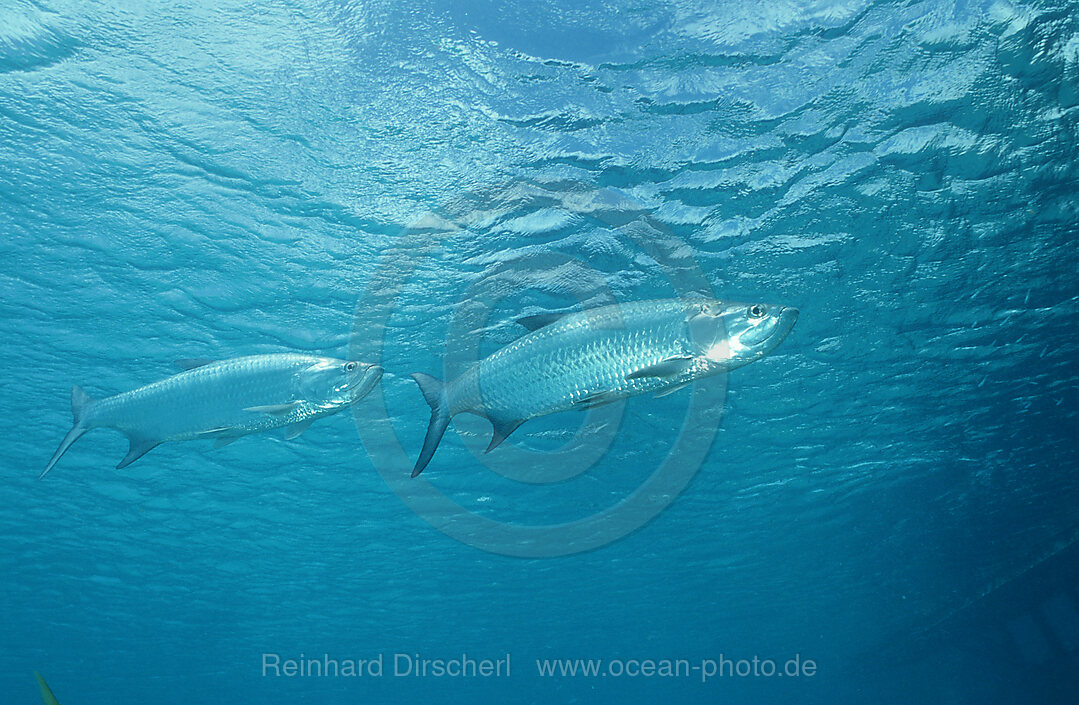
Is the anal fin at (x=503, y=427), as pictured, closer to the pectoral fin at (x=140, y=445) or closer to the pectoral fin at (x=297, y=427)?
the pectoral fin at (x=297, y=427)

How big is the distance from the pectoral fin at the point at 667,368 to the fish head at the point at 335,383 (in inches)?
89.6

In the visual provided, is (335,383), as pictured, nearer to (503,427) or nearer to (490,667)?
(503,427)

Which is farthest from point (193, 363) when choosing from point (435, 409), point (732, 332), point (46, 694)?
point (732, 332)

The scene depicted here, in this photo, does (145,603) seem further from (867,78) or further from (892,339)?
(867,78)

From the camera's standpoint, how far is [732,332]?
389 cm

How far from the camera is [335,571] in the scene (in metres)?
33.1

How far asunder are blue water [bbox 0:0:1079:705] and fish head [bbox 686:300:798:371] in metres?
5.72

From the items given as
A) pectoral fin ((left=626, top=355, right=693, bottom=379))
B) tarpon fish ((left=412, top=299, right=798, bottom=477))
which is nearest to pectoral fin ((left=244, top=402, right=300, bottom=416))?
tarpon fish ((left=412, top=299, right=798, bottom=477))

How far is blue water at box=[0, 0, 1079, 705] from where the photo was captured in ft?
27.6

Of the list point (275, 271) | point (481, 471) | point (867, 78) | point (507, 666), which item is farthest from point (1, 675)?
point (867, 78)

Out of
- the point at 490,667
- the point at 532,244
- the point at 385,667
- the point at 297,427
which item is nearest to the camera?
the point at 297,427

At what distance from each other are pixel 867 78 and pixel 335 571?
33.0 m

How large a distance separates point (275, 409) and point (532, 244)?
24.9 feet

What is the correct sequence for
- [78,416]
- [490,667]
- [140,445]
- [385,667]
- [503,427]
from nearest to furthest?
[503,427] → [140,445] → [78,416] → [385,667] → [490,667]
